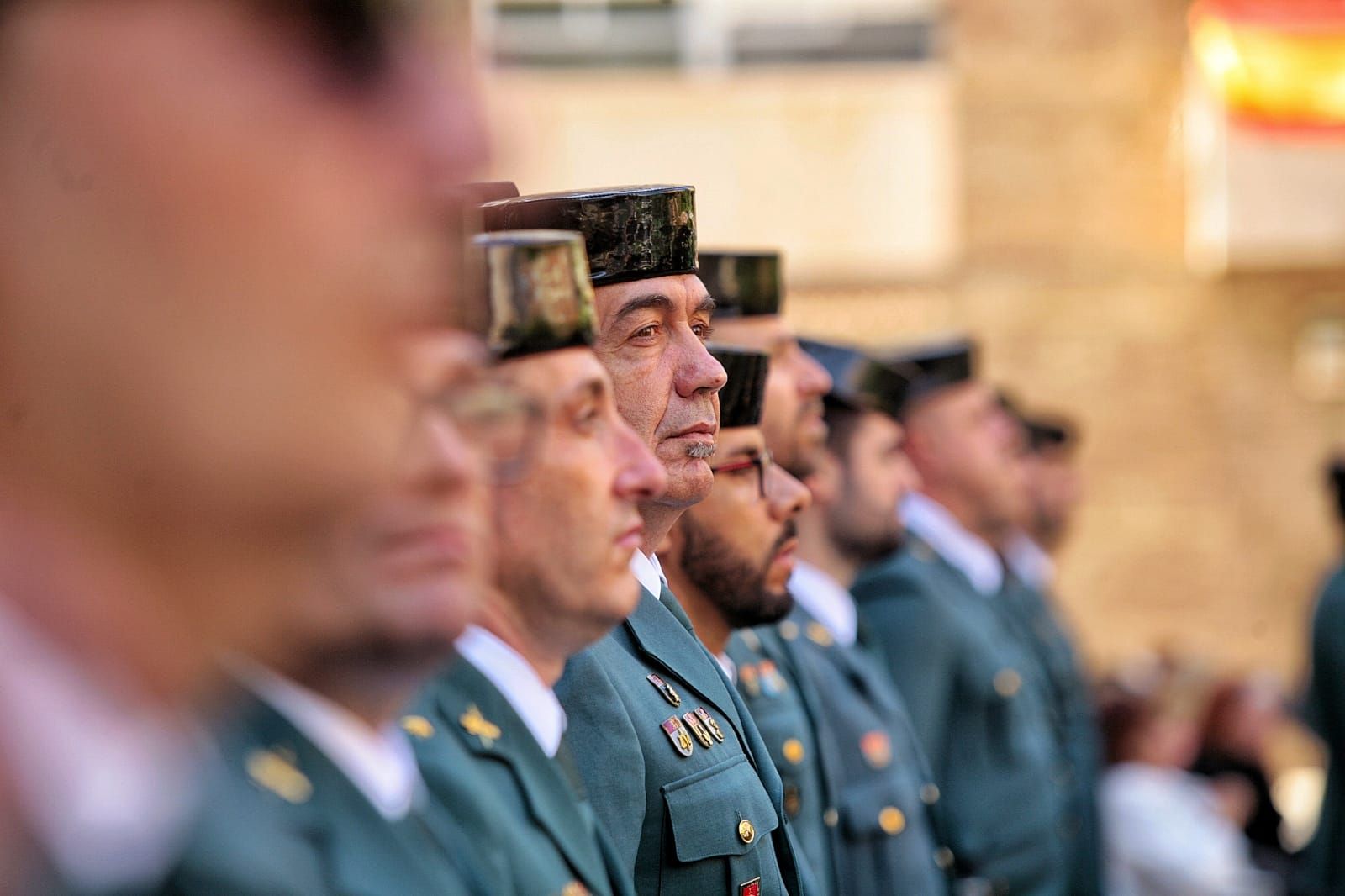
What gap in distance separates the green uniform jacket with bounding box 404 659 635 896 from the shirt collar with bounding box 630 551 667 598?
0.66 meters

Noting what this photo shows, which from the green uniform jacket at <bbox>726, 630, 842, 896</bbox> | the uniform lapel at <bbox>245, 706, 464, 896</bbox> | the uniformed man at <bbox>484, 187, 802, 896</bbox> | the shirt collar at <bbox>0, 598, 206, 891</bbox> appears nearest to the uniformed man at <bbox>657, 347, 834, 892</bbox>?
the green uniform jacket at <bbox>726, 630, 842, 896</bbox>

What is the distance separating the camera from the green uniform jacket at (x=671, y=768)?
98.9 inches

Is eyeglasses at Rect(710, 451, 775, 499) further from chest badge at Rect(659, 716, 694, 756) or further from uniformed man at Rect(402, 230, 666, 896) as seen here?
uniformed man at Rect(402, 230, 666, 896)

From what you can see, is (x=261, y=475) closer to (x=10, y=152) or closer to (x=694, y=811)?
(x=10, y=152)

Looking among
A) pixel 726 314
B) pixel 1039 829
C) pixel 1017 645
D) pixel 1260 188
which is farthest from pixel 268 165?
pixel 1260 188

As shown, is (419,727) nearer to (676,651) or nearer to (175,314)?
(676,651)

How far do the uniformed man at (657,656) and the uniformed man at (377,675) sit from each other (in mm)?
878

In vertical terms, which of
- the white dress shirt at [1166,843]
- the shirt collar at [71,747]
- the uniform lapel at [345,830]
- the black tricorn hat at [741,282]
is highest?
the shirt collar at [71,747]

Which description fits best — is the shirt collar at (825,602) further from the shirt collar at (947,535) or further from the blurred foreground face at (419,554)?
the blurred foreground face at (419,554)

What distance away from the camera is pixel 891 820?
153 inches

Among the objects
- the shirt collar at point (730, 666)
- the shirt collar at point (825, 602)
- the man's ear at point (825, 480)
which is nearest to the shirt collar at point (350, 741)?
the shirt collar at point (730, 666)

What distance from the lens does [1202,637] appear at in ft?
39.7

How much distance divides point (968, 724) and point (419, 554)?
12.0 feet

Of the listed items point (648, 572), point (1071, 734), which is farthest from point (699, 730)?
point (1071, 734)
